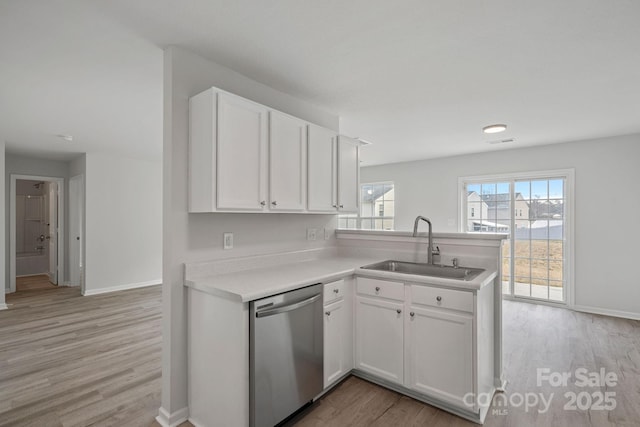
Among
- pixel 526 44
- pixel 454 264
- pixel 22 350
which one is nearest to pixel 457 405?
pixel 454 264

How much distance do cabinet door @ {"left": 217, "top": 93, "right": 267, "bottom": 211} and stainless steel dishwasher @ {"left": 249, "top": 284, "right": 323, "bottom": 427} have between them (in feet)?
2.32

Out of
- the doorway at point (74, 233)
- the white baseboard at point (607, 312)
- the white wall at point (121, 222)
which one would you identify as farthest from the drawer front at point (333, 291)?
the doorway at point (74, 233)

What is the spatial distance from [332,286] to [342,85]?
5.66 ft

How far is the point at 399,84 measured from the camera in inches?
106

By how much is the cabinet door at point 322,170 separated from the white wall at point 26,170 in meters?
5.90

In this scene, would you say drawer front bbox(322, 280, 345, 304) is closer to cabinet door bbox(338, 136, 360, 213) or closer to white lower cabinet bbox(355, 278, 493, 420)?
white lower cabinet bbox(355, 278, 493, 420)

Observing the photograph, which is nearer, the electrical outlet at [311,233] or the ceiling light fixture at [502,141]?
the electrical outlet at [311,233]

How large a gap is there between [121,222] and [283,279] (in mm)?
4890

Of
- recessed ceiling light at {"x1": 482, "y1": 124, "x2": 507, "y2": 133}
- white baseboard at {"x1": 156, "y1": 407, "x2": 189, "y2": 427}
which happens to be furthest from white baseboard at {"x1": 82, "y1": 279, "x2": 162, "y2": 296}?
recessed ceiling light at {"x1": 482, "y1": 124, "x2": 507, "y2": 133}

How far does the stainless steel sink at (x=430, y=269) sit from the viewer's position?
2446 millimetres

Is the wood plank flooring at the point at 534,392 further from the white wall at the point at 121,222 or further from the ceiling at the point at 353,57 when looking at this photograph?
the white wall at the point at 121,222

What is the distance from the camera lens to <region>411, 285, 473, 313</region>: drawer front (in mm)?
2008

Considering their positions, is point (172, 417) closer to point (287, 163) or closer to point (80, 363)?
point (80, 363)

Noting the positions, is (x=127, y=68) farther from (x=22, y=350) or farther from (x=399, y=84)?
(x=22, y=350)
